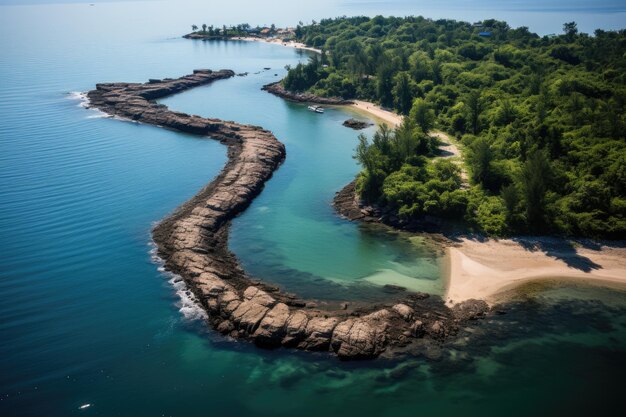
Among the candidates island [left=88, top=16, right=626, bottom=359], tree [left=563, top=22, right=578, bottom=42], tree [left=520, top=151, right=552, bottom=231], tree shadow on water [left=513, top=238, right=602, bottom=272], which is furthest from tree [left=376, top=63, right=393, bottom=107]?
tree [left=563, top=22, right=578, bottom=42]

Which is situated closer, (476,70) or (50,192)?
(50,192)

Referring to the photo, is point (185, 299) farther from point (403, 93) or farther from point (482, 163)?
point (403, 93)

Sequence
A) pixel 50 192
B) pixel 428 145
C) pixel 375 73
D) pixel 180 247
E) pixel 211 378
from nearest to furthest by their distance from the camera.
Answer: pixel 211 378
pixel 180 247
pixel 50 192
pixel 428 145
pixel 375 73

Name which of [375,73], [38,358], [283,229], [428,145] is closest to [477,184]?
[428,145]

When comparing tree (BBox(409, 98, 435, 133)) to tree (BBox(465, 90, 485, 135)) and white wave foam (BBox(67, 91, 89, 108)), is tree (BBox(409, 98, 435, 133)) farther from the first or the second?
white wave foam (BBox(67, 91, 89, 108))

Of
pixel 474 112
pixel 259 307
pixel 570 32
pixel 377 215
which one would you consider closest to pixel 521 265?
pixel 377 215

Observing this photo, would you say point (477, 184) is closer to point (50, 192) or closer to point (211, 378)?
point (211, 378)

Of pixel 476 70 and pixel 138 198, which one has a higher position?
pixel 476 70
